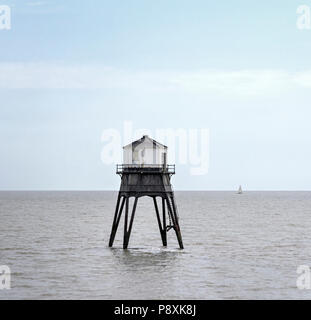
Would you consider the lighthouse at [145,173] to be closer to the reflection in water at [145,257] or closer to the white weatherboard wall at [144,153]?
the white weatherboard wall at [144,153]

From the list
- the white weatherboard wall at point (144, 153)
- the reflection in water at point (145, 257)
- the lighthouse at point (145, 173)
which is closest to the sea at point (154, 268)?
the reflection in water at point (145, 257)

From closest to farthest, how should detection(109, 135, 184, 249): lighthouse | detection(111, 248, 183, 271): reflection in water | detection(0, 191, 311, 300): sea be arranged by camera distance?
detection(0, 191, 311, 300): sea < detection(111, 248, 183, 271): reflection in water < detection(109, 135, 184, 249): lighthouse

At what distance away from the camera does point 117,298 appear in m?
30.7

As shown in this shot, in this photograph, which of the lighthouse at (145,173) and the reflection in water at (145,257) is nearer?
the reflection in water at (145,257)

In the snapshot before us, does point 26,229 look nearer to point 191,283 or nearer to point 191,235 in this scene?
point 191,235

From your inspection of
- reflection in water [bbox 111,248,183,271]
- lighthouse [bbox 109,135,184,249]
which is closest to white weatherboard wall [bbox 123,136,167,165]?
lighthouse [bbox 109,135,184,249]

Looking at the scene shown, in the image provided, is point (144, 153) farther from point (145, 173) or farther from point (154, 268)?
point (154, 268)

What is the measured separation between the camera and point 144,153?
43.0 m

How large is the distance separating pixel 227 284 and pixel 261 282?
192 centimetres

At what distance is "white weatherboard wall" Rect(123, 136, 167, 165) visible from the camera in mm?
42875

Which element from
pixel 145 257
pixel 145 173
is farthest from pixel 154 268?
pixel 145 173

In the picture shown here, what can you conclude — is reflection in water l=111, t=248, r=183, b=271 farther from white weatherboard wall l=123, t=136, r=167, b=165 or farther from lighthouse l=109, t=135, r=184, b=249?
white weatherboard wall l=123, t=136, r=167, b=165

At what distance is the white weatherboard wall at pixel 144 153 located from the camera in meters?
42.9
